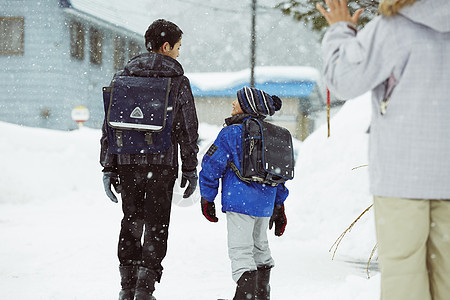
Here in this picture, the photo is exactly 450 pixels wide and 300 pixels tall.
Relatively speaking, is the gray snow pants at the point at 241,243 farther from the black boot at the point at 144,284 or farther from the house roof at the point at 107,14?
the house roof at the point at 107,14

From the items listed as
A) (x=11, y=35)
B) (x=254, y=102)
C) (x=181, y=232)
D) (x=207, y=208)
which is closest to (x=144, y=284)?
(x=207, y=208)

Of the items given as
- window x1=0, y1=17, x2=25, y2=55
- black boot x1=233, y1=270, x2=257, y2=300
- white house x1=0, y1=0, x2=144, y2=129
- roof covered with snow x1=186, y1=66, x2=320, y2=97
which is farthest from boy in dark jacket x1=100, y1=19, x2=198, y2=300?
roof covered with snow x1=186, y1=66, x2=320, y2=97

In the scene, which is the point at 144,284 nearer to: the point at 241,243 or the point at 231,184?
the point at 241,243

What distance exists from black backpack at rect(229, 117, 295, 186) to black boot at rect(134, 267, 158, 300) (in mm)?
880

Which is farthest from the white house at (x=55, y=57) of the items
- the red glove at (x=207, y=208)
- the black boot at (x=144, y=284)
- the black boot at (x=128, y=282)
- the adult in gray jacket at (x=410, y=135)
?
the adult in gray jacket at (x=410, y=135)

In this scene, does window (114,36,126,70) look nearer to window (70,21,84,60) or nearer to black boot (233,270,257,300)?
window (70,21,84,60)

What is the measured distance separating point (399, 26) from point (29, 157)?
10.6 meters

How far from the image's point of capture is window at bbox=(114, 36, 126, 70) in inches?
987

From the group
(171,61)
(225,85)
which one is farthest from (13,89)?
(171,61)

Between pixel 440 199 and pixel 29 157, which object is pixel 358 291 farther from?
pixel 29 157

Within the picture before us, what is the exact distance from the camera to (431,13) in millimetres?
1870

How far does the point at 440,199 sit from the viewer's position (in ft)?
6.22

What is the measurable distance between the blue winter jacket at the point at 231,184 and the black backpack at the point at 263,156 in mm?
42

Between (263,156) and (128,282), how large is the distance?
125 cm
